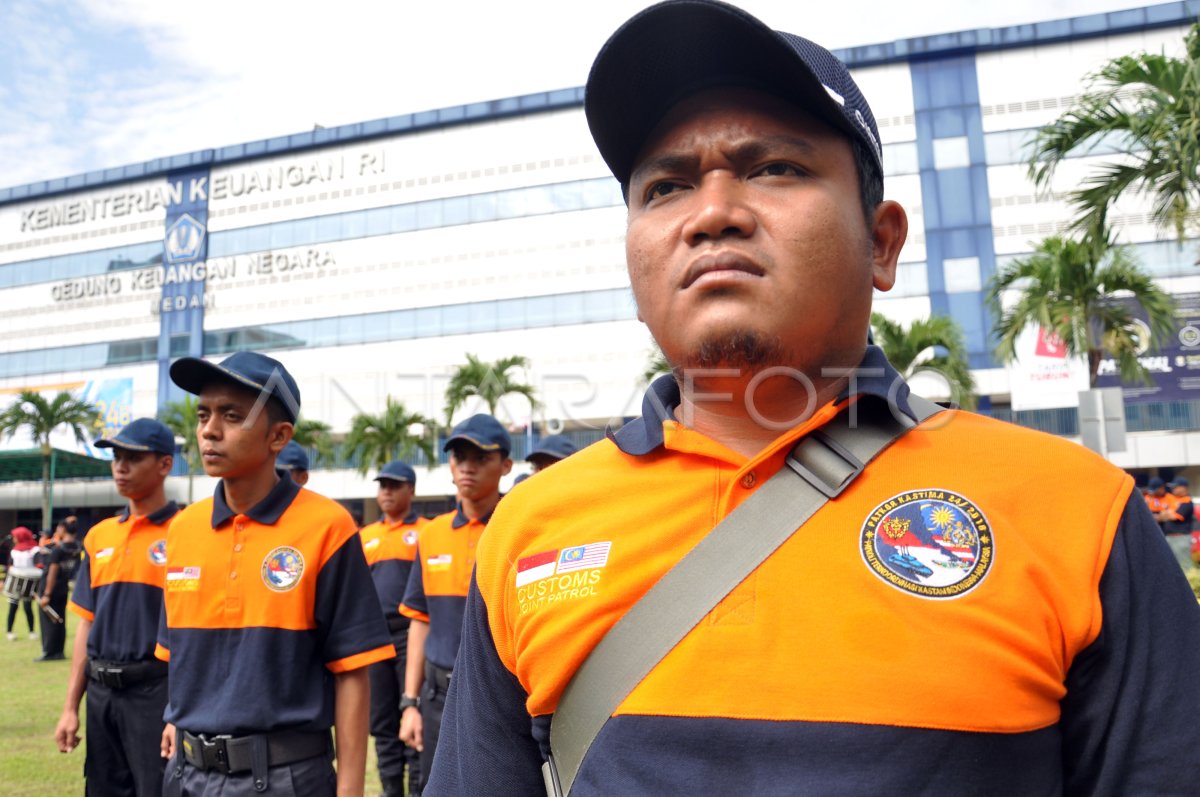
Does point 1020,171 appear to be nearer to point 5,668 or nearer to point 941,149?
point 941,149

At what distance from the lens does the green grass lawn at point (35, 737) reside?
7355mm

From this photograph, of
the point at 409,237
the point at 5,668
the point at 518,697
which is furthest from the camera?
the point at 409,237

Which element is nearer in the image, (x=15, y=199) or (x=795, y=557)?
(x=795, y=557)

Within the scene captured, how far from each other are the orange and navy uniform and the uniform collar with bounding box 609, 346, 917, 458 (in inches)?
0.6

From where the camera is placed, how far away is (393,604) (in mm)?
9273

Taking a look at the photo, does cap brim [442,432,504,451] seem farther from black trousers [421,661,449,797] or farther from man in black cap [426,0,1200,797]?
man in black cap [426,0,1200,797]

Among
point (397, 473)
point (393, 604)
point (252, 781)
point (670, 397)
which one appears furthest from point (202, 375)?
point (397, 473)

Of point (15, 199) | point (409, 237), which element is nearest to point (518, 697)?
point (409, 237)

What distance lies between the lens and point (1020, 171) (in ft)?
113

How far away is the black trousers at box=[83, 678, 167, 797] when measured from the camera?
16.9 ft

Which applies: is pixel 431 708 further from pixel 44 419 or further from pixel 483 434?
pixel 44 419

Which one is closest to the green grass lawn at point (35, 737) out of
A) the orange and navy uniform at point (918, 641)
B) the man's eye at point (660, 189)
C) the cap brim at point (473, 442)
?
the cap brim at point (473, 442)

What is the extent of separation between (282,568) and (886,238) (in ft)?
10.2

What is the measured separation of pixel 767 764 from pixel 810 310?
24.9 inches
